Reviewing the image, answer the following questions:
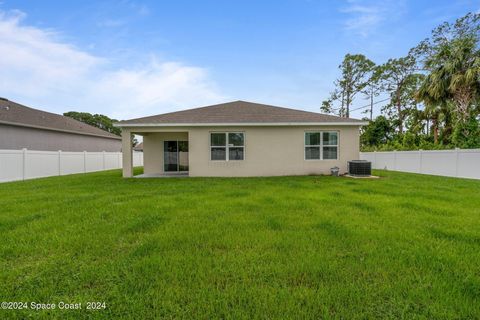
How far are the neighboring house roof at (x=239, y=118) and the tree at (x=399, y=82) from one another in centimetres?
1883

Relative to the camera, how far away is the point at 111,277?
2680 mm

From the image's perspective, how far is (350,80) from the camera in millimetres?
30312

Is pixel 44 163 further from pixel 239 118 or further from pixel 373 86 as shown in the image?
pixel 373 86

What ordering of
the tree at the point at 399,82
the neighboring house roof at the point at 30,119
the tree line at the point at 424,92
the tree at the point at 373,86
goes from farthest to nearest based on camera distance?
the tree at the point at 373,86 → the tree at the point at 399,82 → the neighboring house roof at the point at 30,119 → the tree line at the point at 424,92

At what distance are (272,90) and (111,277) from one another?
2175 cm

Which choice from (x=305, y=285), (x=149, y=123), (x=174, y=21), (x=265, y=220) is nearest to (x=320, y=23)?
(x=174, y=21)

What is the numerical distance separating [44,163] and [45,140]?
5519mm

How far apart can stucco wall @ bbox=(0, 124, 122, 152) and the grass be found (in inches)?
489

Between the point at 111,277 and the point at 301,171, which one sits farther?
the point at 301,171

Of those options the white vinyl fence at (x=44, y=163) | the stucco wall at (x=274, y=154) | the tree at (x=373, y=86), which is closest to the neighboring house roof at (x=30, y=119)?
the white vinyl fence at (x=44, y=163)

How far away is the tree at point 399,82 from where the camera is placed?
1009 inches

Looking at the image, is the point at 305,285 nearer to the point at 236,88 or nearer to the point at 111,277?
the point at 111,277

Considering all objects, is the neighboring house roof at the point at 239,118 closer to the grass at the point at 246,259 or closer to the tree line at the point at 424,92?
the grass at the point at 246,259

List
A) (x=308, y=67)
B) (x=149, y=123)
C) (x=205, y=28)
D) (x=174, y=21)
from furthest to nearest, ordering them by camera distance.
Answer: (x=308, y=67), (x=205, y=28), (x=174, y=21), (x=149, y=123)
